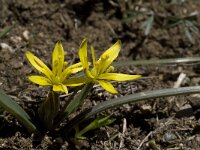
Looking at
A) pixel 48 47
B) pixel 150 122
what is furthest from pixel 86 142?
pixel 48 47

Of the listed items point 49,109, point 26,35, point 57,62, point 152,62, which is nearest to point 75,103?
point 49,109

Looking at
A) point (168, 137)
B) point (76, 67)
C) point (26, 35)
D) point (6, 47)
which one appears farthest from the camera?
point (26, 35)

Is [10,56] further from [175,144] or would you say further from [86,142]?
[175,144]

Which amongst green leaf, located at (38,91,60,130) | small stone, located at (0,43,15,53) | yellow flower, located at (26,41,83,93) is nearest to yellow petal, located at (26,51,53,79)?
yellow flower, located at (26,41,83,93)

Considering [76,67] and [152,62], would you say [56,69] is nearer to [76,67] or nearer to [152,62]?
[76,67]

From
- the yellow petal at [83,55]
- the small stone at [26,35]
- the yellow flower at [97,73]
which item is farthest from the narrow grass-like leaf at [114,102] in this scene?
the small stone at [26,35]

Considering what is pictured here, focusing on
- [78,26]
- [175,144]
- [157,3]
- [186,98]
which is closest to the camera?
[175,144]
